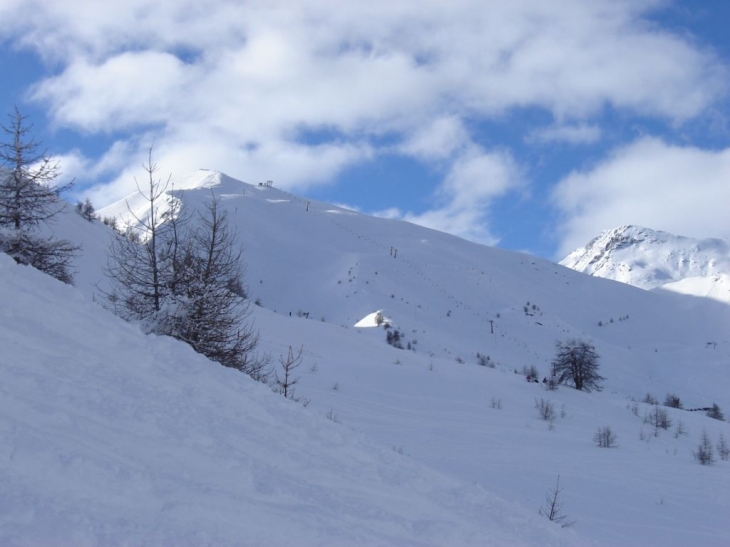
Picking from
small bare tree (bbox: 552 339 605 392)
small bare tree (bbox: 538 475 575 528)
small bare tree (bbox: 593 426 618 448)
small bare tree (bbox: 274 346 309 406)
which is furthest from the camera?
small bare tree (bbox: 552 339 605 392)

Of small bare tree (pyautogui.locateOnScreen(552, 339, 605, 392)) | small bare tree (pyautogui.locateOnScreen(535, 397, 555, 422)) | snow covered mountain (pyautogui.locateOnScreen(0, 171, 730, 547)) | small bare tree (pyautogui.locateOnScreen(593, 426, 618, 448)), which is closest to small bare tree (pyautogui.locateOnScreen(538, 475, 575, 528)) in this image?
snow covered mountain (pyautogui.locateOnScreen(0, 171, 730, 547))

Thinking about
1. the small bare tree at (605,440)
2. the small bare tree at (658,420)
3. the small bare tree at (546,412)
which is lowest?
the small bare tree at (605,440)

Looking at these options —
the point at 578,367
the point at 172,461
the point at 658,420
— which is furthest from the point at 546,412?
the point at 172,461

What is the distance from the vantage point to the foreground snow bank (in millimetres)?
3531

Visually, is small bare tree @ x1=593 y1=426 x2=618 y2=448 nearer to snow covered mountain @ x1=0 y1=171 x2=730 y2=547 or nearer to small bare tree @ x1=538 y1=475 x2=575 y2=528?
snow covered mountain @ x1=0 y1=171 x2=730 y2=547

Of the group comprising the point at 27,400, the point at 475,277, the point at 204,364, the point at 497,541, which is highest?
the point at 475,277

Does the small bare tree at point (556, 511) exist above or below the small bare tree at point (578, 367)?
below

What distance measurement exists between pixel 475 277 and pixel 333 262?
12.7 m

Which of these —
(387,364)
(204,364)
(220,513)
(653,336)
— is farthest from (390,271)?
(220,513)

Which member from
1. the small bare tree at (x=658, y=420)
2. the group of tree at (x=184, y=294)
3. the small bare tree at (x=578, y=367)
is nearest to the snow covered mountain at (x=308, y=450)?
the small bare tree at (x=658, y=420)

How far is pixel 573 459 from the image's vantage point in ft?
36.8

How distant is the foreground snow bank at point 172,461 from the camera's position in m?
3.53

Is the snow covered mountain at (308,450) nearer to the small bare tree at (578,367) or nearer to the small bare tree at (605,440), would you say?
the small bare tree at (605,440)

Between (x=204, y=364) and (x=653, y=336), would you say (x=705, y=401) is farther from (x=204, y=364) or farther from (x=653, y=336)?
(x=204, y=364)
